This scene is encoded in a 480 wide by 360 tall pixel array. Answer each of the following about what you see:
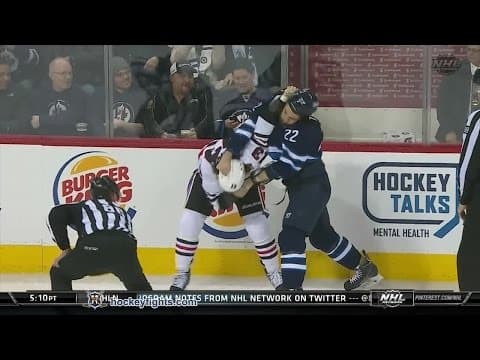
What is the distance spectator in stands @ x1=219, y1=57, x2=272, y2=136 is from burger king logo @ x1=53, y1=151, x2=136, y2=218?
0.51 m

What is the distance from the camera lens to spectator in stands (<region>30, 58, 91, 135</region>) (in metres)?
4.38

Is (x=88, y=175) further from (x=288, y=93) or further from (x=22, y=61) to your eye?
(x=288, y=93)

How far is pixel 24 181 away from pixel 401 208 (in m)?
1.75

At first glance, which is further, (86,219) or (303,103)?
(86,219)

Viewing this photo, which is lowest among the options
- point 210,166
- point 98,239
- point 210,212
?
point 98,239

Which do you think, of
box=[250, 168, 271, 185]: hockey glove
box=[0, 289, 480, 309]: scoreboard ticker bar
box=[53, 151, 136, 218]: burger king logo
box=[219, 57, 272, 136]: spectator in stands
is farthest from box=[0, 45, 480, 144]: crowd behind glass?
box=[0, 289, 480, 309]: scoreboard ticker bar

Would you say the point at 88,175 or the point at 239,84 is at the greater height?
the point at 239,84

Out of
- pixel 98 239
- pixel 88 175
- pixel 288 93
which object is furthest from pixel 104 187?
pixel 288 93

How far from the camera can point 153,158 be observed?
440 centimetres

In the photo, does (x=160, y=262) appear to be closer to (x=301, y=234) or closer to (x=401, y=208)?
(x=301, y=234)

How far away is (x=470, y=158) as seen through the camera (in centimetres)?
434

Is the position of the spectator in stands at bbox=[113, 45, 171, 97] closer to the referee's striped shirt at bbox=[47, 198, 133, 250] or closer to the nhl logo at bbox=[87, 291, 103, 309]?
the referee's striped shirt at bbox=[47, 198, 133, 250]

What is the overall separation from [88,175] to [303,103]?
1.05m
